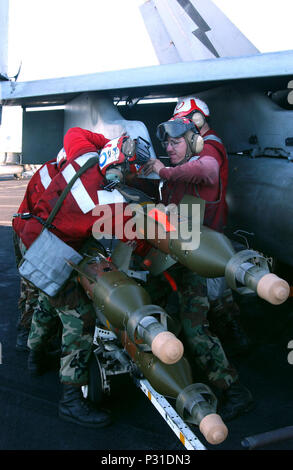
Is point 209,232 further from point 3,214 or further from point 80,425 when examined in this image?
point 3,214

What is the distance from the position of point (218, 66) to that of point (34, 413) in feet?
10.2

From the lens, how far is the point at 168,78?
3.77m

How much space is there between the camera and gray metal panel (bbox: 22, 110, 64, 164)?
523 cm

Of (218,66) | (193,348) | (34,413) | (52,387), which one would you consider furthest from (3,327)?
(218,66)

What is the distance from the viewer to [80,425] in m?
2.82

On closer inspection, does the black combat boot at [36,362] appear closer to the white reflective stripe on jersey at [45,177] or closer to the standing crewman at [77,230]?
the standing crewman at [77,230]

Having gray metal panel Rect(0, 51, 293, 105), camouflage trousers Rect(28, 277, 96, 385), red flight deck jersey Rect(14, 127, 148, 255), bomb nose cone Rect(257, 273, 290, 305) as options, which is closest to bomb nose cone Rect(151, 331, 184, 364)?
bomb nose cone Rect(257, 273, 290, 305)

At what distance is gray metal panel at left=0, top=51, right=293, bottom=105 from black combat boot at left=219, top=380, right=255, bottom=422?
2458mm

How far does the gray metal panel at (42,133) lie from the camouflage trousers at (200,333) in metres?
2.79

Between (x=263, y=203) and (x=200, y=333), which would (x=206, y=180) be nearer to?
(x=263, y=203)

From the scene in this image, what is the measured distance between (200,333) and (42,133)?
3411mm

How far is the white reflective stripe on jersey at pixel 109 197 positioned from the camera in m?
2.66

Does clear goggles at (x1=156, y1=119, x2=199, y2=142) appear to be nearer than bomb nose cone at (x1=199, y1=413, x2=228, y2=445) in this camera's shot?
No

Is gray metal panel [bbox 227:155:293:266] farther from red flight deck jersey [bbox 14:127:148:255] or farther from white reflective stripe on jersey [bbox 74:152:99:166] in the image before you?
white reflective stripe on jersey [bbox 74:152:99:166]
